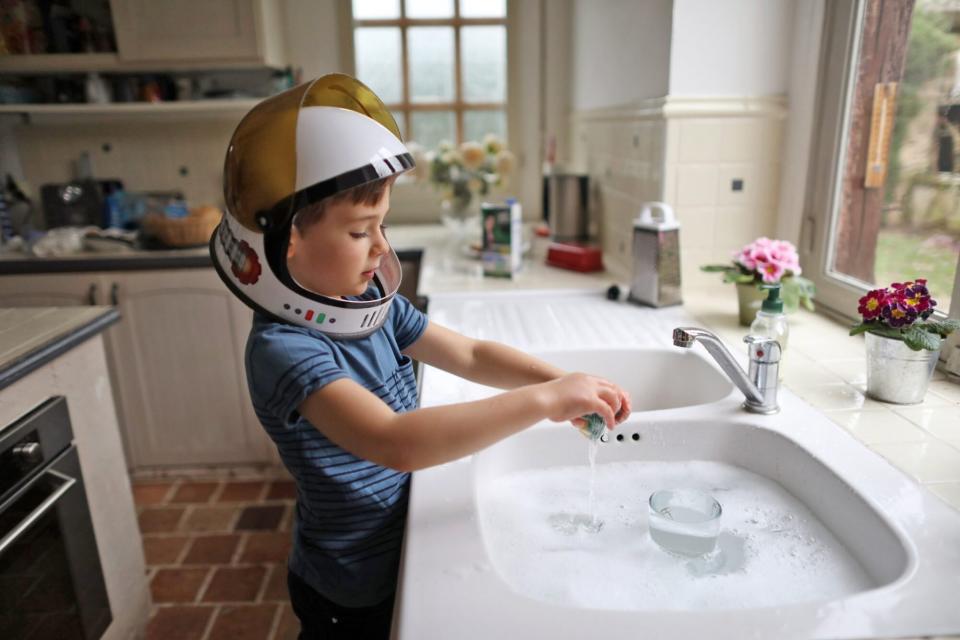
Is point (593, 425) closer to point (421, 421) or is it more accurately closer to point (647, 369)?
point (421, 421)

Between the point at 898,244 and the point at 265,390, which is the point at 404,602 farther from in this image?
the point at 898,244

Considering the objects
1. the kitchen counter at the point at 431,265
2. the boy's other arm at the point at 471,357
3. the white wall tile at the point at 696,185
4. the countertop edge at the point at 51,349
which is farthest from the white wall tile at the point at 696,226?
the countertop edge at the point at 51,349

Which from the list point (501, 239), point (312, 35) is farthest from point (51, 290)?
point (501, 239)

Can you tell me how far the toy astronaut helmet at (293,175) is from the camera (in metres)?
0.68

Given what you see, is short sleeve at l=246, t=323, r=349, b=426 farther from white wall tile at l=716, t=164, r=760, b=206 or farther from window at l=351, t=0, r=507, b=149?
window at l=351, t=0, r=507, b=149

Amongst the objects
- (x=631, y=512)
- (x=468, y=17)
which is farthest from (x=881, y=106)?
(x=468, y=17)

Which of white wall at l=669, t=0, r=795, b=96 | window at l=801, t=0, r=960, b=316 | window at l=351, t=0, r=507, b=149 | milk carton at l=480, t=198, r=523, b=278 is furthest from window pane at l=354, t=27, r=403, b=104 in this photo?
window at l=801, t=0, r=960, b=316

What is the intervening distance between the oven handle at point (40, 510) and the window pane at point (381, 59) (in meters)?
2.01

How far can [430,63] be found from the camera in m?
2.87

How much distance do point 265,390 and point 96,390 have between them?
91 cm

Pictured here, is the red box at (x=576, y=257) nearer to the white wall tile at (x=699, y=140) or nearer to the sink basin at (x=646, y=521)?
the white wall tile at (x=699, y=140)

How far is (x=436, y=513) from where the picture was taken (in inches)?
30.1

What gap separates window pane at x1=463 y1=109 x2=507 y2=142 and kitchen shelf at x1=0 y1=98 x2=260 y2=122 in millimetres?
888

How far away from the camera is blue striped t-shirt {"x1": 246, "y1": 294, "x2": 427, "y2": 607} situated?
30.1 inches
